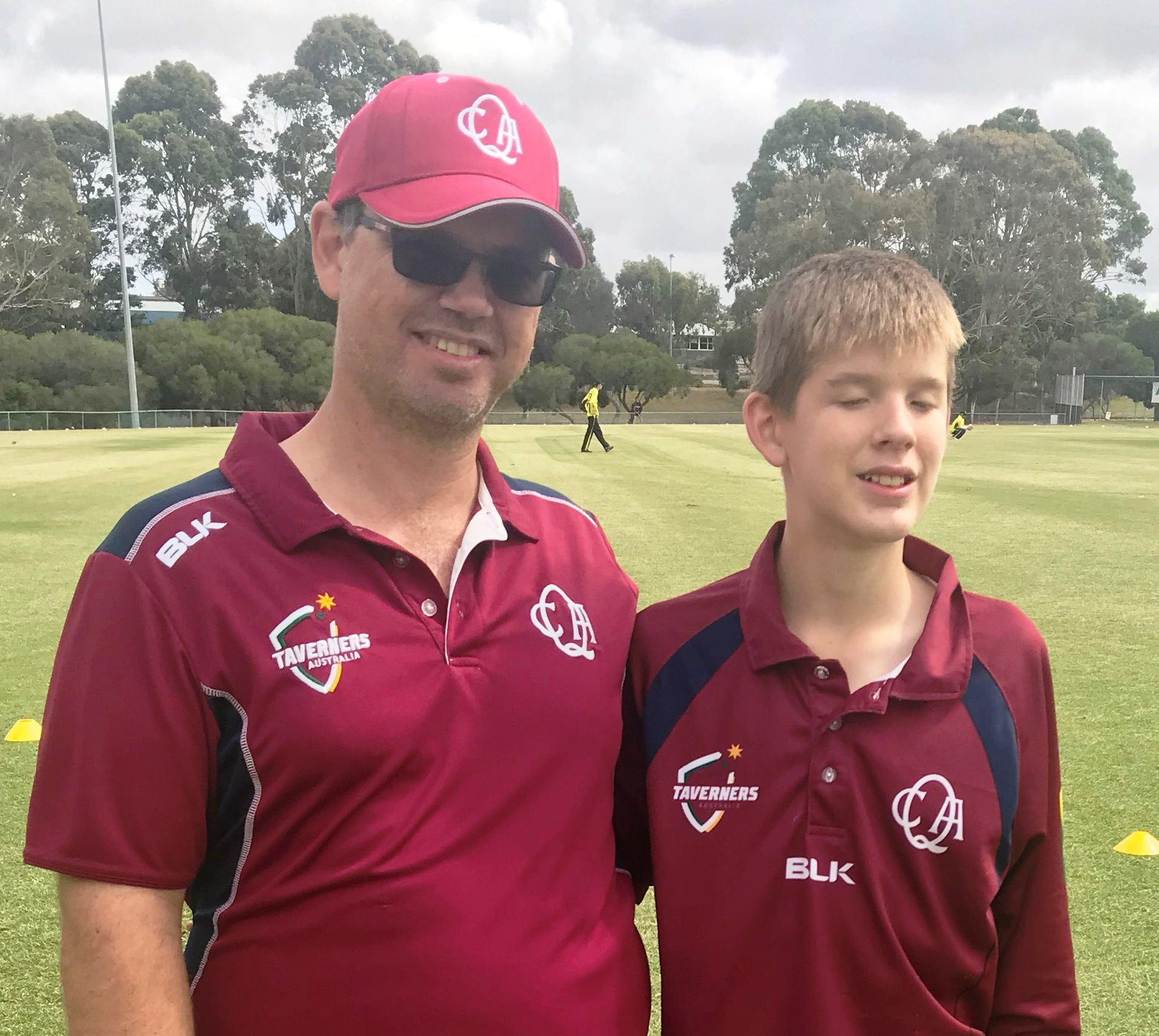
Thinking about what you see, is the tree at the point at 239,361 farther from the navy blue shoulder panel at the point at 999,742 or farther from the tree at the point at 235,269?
the navy blue shoulder panel at the point at 999,742

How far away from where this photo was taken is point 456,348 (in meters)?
2.05

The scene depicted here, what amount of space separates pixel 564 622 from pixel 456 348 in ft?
1.82

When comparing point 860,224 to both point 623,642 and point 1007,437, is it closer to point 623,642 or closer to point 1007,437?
point 1007,437

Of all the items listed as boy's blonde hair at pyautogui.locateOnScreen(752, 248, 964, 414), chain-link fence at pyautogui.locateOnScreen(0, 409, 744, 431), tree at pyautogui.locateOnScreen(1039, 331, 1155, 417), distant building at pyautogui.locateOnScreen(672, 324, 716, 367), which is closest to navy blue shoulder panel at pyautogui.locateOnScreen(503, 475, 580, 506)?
boy's blonde hair at pyautogui.locateOnScreen(752, 248, 964, 414)

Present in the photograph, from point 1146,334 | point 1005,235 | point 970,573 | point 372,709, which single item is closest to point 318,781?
point 372,709

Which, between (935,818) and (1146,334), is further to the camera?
(1146,334)

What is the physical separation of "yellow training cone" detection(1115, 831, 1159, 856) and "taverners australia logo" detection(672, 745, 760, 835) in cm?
258

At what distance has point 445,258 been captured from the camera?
2.01 m

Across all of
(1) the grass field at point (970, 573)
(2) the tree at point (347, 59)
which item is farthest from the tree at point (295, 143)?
(1) the grass field at point (970, 573)

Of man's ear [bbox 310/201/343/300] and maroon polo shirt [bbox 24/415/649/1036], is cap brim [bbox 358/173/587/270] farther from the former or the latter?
maroon polo shirt [bbox 24/415/649/1036]

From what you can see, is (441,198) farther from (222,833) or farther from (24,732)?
(24,732)

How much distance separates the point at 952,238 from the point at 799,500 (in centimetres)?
6157

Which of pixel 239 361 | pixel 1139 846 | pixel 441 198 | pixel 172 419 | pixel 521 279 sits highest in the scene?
pixel 239 361

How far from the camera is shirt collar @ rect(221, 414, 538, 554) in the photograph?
1.83 metres
